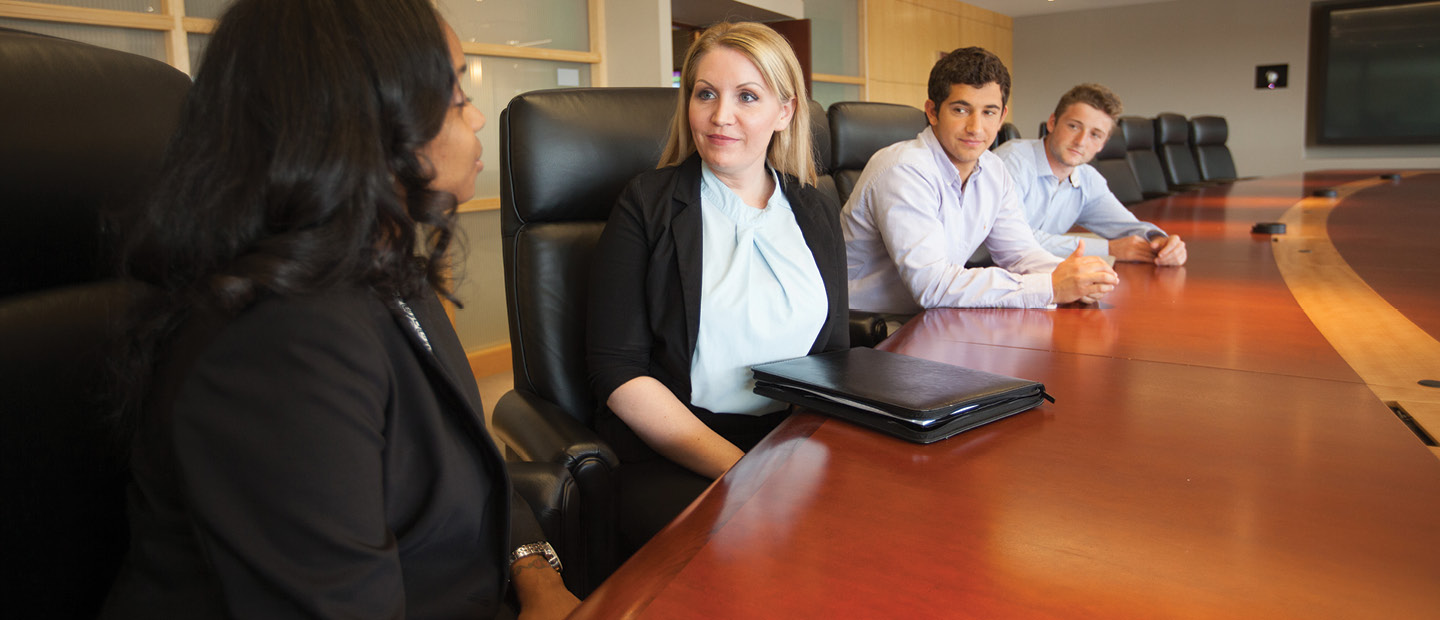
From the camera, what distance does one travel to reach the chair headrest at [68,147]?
2.03 feet

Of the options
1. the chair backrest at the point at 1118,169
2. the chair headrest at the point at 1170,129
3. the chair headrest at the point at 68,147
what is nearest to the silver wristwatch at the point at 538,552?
the chair headrest at the point at 68,147

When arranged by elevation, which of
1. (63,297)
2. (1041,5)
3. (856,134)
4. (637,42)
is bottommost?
(63,297)

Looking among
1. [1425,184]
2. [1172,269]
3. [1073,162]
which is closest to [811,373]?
[1172,269]

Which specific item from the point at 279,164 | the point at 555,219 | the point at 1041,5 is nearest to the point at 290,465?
the point at 279,164

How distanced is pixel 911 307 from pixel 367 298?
1.65m

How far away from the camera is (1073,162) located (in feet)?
9.34

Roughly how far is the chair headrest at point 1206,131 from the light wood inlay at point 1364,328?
A: 209 inches

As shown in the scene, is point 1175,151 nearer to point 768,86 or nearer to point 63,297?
point 768,86

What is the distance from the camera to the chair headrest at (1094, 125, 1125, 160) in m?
5.12

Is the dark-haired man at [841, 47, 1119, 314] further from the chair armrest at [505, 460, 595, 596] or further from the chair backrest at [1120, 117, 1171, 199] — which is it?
the chair backrest at [1120, 117, 1171, 199]

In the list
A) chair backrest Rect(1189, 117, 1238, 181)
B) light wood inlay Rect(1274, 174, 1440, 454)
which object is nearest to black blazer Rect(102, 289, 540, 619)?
light wood inlay Rect(1274, 174, 1440, 454)

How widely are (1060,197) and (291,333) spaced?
2758 mm

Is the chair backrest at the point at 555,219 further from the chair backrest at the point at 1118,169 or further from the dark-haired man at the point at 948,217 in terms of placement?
the chair backrest at the point at 1118,169

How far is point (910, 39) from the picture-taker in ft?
26.8
